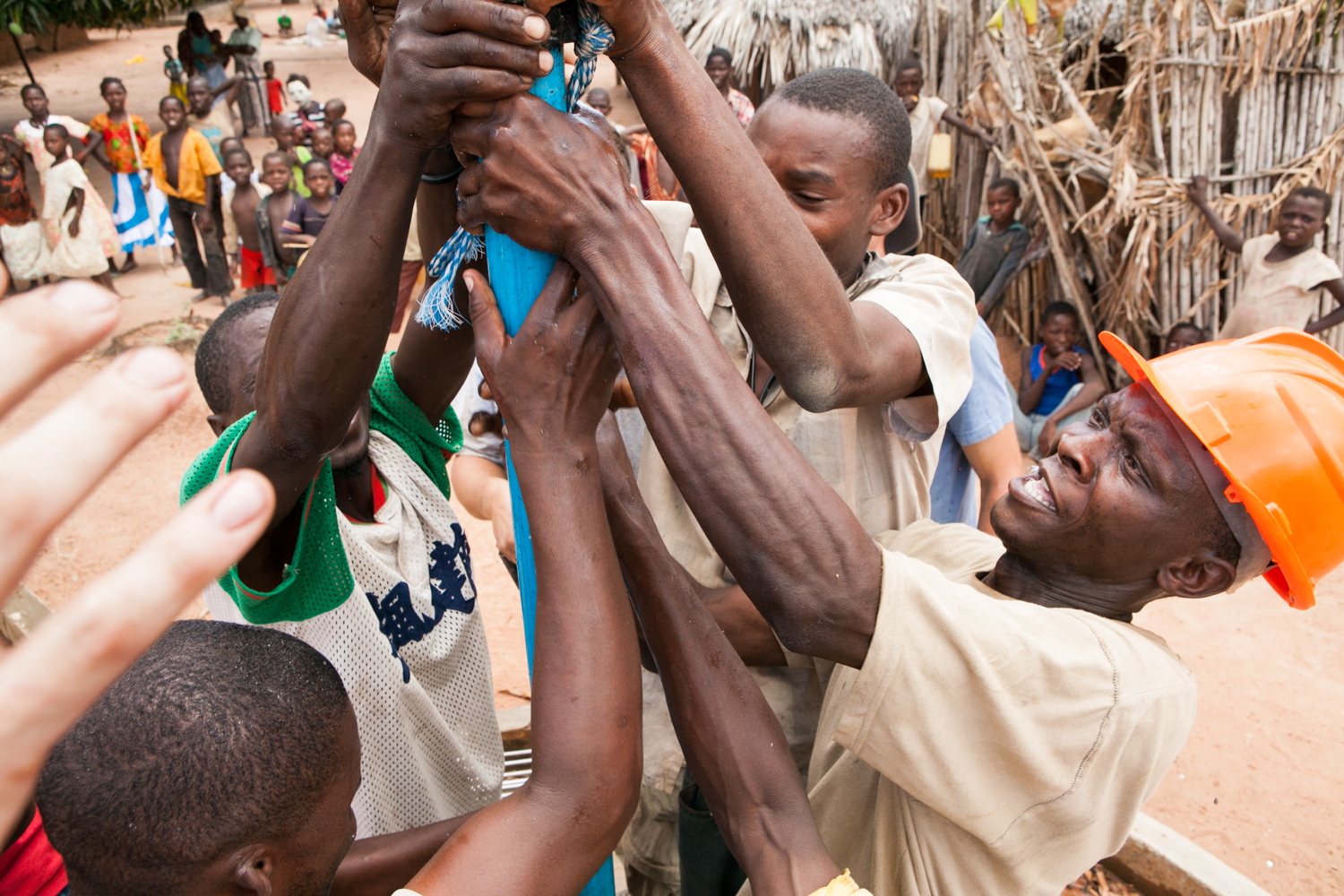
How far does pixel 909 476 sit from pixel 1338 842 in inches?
117

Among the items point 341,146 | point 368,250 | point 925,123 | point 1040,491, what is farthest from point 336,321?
point 341,146

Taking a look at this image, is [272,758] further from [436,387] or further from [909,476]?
[909,476]

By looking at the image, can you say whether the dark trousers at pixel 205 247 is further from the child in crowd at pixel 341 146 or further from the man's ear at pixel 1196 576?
the man's ear at pixel 1196 576

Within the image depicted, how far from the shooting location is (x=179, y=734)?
49.2 inches

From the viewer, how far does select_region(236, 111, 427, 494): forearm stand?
1.28 metres

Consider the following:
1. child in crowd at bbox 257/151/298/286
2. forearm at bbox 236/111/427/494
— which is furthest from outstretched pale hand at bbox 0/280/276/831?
child in crowd at bbox 257/151/298/286

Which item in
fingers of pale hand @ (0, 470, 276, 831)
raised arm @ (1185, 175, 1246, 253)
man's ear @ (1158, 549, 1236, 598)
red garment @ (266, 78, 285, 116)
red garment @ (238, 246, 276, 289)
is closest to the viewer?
fingers of pale hand @ (0, 470, 276, 831)

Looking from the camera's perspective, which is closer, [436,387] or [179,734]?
[179,734]

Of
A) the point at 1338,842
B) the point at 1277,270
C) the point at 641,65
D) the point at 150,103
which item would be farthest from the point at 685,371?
the point at 150,103

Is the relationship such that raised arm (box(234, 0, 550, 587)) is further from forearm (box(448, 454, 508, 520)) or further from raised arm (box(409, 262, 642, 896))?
forearm (box(448, 454, 508, 520))

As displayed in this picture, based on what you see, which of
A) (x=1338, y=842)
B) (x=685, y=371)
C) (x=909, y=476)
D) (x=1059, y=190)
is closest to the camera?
(x=685, y=371)

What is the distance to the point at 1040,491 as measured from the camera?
64.2 inches

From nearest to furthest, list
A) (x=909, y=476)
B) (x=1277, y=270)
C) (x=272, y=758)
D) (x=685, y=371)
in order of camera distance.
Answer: (x=685, y=371) < (x=272, y=758) < (x=909, y=476) < (x=1277, y=270)

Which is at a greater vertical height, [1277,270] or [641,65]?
[641,65]
